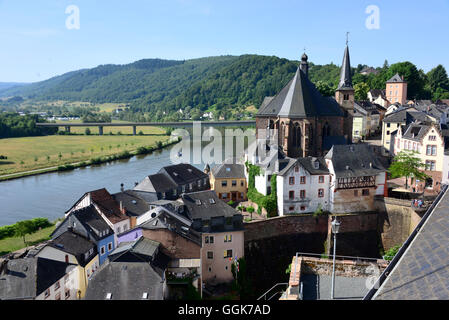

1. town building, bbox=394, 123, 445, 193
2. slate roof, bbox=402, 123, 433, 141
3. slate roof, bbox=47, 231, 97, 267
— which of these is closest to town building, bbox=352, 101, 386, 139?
slate roof, bbox=402, 123, 433, 141

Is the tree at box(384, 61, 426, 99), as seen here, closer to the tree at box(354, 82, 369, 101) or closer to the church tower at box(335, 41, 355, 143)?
the tree at box(354, 82, 369, 101)

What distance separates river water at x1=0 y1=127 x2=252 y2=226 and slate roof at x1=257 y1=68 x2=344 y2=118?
23.7 m

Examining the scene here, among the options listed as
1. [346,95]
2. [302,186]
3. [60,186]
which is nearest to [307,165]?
[302,186]

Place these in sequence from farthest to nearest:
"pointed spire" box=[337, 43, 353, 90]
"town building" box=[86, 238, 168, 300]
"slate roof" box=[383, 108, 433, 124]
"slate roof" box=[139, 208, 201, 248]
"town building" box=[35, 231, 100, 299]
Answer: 1. "slate roof" box=[383, 108, 433, 124]
2. "pointed spire" box=[337, 43, 353, 90]
3. "slate roof" box=[139, 208, 201, 248]
4. "town building" box=[35, 231, 100, 299]
5. "town building" box=[86, 238, 168, 300]

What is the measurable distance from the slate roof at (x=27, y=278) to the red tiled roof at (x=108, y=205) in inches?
318

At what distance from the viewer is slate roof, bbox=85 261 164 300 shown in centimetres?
2203

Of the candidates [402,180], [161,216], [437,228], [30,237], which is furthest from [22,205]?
[437,228]

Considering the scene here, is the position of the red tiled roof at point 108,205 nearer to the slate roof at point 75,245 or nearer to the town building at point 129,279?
the slate roof at point 75,245

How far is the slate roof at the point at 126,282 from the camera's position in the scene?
2203 cm

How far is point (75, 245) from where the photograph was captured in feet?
95.3

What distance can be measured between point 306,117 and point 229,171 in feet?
36.1

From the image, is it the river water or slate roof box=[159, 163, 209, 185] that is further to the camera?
the river water

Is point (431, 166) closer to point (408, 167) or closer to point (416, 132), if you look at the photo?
point (408, 167)

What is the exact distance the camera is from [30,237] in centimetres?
3947
